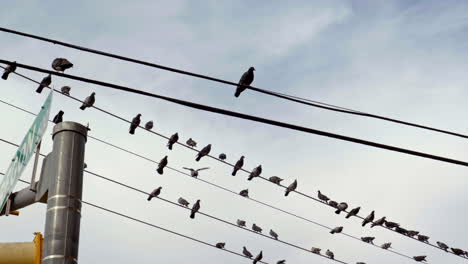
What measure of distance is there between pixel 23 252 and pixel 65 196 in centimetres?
56

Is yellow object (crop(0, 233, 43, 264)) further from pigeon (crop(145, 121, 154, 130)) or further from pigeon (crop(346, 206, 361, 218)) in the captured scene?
pigeon (crop(346, 206, 361, 218))

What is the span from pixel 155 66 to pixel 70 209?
3244 millimetres

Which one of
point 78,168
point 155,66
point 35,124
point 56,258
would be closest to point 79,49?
point 155,66

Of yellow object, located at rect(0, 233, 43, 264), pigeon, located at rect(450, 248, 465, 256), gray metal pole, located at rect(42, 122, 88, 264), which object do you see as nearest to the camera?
gray metal pole, located at rect(42, 122, 88, 264)

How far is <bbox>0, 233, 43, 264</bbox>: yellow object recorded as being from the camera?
490cm

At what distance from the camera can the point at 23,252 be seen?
4941mm

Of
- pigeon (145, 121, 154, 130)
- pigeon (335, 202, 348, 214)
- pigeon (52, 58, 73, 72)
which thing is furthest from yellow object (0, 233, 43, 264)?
pigeon (335, 202, 348, 214)

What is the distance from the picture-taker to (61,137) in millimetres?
5223

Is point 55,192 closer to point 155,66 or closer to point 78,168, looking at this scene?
point 78,168

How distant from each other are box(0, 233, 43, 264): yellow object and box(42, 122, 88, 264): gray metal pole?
7.5 inches

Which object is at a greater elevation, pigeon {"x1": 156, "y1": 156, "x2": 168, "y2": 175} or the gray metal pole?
pigeon {"x1": 156, "y1": 156, "x2": 168, "y2": 175}

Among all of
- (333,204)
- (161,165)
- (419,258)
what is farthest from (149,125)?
(419,258)

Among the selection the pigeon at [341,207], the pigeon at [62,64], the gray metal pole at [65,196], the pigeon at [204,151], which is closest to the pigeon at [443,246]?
the pigeon at [341,207]

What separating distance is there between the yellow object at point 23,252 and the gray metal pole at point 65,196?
0.19 metres
